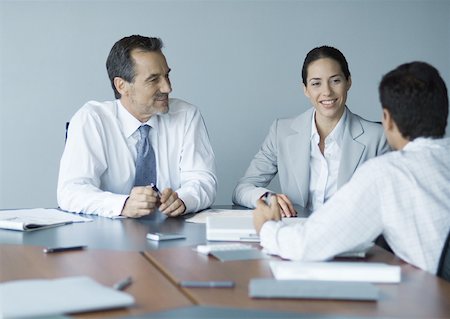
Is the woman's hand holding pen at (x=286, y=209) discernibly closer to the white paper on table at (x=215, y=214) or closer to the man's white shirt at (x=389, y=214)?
the white paper on table at (x=215, y=214)

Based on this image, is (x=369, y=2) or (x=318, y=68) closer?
(x=318, y=68)

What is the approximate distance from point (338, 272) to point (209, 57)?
3355 millimetres

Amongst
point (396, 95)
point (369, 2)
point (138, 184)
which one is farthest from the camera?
point (369, 2)

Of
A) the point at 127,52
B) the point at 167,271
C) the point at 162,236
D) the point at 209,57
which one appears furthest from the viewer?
the point at 209,57

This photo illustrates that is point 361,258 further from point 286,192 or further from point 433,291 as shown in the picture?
point 286,192

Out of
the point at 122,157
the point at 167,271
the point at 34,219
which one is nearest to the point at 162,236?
the point at 167,271

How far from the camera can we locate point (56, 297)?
147cm

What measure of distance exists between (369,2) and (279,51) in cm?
75

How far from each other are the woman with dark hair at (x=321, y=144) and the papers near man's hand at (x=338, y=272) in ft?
5.10

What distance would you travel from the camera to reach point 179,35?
4887 mm

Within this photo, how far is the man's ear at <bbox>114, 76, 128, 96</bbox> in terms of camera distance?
11.2 feet

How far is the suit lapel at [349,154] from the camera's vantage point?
10.9 ft

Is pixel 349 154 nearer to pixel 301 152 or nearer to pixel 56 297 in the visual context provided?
pixel 301 152

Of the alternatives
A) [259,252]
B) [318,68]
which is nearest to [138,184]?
[318,68]
